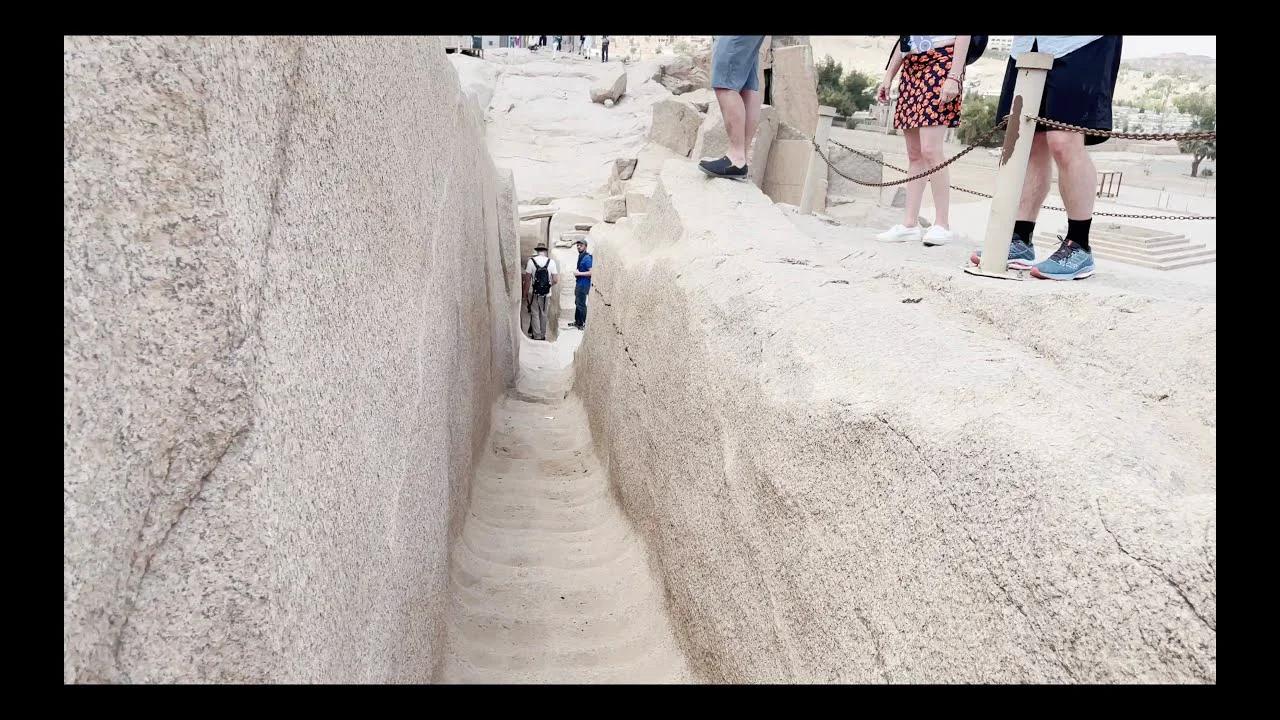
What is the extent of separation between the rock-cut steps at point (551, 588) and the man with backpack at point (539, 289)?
5.20 m

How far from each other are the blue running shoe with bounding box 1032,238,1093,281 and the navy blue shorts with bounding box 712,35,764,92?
2.10 meters

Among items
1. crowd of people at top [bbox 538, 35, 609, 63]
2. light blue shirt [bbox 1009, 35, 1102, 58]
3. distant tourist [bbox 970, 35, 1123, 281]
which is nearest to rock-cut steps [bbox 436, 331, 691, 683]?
distant tourist [bbox 970, 35, 1123, 281]

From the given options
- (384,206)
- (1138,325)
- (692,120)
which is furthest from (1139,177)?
(384,206)

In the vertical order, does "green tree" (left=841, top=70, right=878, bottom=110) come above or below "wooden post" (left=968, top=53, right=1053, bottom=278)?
above

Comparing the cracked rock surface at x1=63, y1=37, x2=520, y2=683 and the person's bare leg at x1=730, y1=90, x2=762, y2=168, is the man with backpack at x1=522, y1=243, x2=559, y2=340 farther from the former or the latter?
the cracked rock surface at x1=63, y1=37, x2=520, y2=683

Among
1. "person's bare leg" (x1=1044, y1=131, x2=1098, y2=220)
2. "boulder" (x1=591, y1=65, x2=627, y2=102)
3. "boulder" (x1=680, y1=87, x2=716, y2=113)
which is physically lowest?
"person's bare leg" (x1=1044, y1=131, x2=1098, y2=220)

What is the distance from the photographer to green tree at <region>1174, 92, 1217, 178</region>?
56.3 feet

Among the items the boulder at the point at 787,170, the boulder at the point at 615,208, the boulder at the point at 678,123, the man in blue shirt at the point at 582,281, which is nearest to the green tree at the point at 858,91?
the boulder at the point at 615,208

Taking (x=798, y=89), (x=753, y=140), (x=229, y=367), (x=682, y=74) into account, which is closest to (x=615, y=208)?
(x=798, y=89)

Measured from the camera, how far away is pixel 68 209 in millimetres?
1068

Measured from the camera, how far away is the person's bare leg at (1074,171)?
304 cm

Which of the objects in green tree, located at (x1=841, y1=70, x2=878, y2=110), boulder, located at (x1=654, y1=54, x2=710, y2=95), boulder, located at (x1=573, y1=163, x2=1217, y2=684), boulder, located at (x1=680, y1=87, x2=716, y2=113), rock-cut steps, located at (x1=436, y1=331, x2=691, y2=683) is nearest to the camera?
boulder, located at (x1=573, y1=163, x2=1217, y2=684)

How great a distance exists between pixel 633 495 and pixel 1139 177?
17343mm
